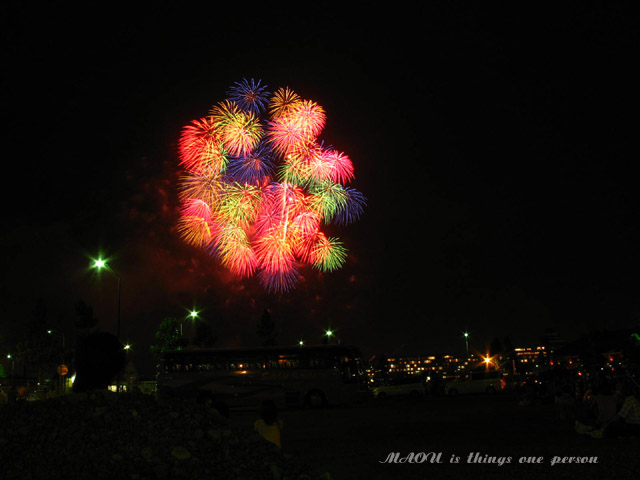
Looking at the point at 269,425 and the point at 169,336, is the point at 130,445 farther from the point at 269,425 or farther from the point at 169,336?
the point at 169,336

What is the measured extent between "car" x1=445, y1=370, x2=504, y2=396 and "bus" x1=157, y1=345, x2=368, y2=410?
41.2 feet

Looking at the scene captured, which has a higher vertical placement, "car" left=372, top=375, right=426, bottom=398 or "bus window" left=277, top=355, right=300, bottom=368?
"bus window" left=277, top=355, right=300, bottom=368

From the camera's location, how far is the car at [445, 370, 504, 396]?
40.7 meters

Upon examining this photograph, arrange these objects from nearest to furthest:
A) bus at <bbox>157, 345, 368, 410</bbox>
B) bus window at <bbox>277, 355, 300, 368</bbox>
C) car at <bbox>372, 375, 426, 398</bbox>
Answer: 1. bus at <bbox>157, 345, 368, 410</bbox>
2. bus window at <bbox>277, 355, 300, 368</bbox>
3. car at <bbox>372, 375, 426, 398</bbox>

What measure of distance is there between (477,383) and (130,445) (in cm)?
3795

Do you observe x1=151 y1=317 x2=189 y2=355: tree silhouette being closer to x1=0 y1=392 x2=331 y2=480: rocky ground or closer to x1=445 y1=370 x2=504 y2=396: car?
x1=445 y1=370 x2=504 y2=396: car

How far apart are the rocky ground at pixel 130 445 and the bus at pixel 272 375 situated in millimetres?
23279

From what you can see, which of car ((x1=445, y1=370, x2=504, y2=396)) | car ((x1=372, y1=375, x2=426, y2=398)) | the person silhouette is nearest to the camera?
the person silhouette

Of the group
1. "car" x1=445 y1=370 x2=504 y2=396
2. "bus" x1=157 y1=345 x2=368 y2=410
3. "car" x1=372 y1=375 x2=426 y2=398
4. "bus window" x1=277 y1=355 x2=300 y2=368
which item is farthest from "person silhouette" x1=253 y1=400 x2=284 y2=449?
"car" x1=445 y1=370 x2=504 y2=396

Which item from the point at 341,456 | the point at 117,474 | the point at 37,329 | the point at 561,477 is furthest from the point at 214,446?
the point at 37,329

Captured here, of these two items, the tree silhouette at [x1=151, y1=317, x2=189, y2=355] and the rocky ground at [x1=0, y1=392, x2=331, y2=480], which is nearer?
the rocky ground at [x1=0, y1=392, x2=331, y2=480]

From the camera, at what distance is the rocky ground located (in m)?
5.61

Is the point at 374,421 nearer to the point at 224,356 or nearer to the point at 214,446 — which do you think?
the point at 224,356

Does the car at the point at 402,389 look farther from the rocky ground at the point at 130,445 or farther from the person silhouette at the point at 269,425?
the rocky ground at the point at 130,445
